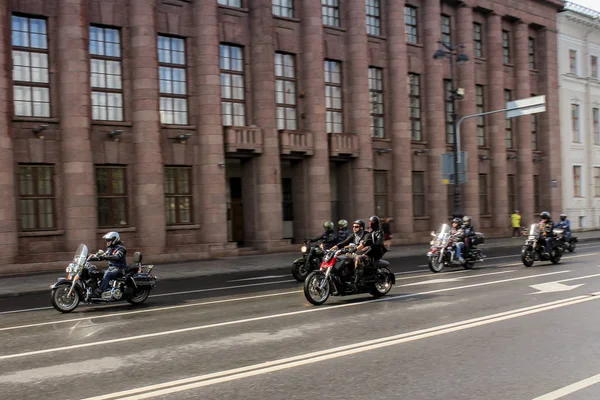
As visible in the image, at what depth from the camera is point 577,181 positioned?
4869cm

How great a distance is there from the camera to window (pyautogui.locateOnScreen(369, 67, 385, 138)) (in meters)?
34.7

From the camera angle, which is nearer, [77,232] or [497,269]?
[497,269]

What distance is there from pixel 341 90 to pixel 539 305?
76.6 ft

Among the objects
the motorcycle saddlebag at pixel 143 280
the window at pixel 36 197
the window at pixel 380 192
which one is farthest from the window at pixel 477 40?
the motorcycle saddlebag at pixel 143 280

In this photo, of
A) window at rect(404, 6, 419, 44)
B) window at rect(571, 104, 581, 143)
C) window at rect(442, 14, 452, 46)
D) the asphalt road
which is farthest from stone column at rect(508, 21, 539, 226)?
the asphalt road

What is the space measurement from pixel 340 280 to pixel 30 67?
1667 centimetres

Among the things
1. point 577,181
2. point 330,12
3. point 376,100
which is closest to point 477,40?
point 376,100

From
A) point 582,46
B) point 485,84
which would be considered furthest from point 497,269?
point 582,46

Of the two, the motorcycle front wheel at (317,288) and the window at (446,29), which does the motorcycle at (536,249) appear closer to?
the motorcycle front wheel at (317,288)

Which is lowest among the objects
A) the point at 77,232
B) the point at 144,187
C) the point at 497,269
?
the point at 497,269

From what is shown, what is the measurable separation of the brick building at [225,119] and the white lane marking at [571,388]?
2058 cm

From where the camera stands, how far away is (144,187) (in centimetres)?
2573

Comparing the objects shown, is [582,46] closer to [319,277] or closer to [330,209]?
[330,209]

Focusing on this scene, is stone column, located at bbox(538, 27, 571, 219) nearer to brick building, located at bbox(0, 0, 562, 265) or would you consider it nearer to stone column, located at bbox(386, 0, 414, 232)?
brick building, located at bbox(0, 0, 562, 265)
